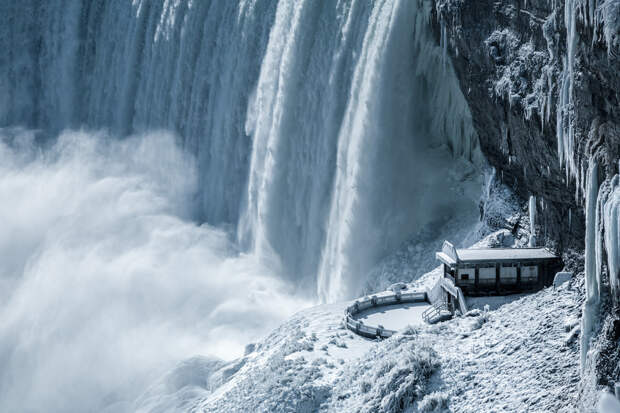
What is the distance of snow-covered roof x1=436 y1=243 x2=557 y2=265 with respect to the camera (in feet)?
62.7

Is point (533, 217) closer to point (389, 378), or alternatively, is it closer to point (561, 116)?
point (561, 116)

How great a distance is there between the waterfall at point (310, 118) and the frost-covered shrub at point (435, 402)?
11120mm

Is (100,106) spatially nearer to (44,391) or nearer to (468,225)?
(44,391)

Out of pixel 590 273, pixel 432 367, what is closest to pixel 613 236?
pixel 590 273

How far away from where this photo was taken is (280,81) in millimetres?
29766

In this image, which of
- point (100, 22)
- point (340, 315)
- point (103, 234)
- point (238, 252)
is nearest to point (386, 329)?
point (340, 315)

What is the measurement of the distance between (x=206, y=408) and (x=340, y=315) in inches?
157

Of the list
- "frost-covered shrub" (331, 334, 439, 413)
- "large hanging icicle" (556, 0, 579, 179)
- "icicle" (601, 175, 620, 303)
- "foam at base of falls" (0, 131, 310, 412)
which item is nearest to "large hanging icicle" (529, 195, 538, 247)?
"large hanging icicle" (556, 0, 579, 179)

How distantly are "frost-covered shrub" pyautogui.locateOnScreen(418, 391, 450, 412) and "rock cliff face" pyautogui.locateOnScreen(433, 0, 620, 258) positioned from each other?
4574 millimetres

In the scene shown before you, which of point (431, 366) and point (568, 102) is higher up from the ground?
point (568, 102)

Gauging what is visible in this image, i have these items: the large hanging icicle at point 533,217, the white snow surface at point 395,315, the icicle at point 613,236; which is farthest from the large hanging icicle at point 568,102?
the white snow surface at point 395,315

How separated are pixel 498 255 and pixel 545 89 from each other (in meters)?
3.78

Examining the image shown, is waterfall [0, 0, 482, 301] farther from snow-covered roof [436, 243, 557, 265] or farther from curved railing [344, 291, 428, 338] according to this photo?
snow-covered roof [436, 243, 557, 265]

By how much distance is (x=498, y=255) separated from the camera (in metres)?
19.3
